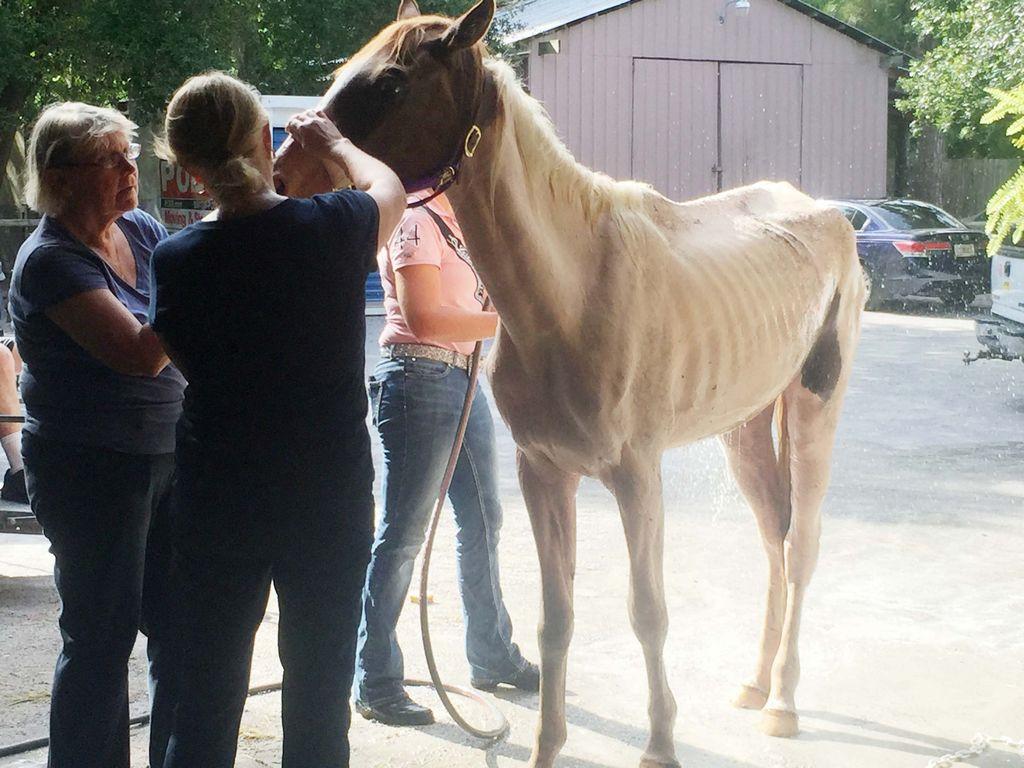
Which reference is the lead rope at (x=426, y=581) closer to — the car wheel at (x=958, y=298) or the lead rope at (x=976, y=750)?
the lead rope at (x=976, y=750)

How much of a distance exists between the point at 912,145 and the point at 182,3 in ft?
50.7

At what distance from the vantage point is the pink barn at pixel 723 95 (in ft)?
65.3

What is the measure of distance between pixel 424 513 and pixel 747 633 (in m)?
1.42

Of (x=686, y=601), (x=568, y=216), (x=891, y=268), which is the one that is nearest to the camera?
(x=568, y=216)

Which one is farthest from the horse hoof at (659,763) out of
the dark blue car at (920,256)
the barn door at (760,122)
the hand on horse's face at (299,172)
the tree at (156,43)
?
the barn door at (760,122)

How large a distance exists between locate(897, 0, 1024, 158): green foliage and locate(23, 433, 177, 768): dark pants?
12396 mm

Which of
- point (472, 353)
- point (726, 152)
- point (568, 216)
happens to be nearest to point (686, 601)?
point (472, 353)

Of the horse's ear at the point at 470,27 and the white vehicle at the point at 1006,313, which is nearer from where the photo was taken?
the horse's ear at the point at 470,27

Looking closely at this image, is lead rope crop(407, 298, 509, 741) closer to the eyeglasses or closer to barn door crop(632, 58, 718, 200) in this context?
the eyeglasses

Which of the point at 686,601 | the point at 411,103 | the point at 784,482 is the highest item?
the point at 411,103

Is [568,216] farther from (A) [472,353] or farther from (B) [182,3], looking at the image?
(B) [182,3]

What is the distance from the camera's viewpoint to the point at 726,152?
21.2m

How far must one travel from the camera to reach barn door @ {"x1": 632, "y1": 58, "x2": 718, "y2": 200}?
20312 mm

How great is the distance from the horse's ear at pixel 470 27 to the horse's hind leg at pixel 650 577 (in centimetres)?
107
